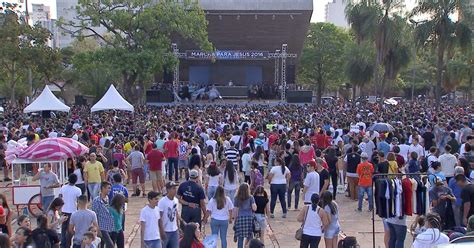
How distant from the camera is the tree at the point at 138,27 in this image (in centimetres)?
3528

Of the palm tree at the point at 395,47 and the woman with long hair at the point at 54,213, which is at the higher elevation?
the palm tree at the point at 395,47

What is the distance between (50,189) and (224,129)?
9153 millimetres

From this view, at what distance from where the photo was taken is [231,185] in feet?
38.0

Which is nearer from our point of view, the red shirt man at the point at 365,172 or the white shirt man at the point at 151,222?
the white shirt man at the point at 151,222

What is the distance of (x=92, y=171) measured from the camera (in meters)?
12.4

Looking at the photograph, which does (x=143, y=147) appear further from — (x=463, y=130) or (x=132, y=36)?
(x=132, y=36)

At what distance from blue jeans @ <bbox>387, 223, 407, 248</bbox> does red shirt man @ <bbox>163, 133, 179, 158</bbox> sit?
25.1 feet

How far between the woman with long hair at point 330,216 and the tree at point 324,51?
51.4 meters

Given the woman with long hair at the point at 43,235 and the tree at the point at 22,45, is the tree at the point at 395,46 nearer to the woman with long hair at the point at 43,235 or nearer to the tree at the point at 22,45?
the tree at the point at 22,45

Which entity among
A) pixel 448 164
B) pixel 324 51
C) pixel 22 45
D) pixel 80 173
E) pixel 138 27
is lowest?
pixel 80 173

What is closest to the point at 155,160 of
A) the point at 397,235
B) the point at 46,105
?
the point at 397,235

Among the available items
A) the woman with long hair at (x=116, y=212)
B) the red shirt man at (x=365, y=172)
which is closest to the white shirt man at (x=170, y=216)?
the woman with long hair at (x=116, y=212)

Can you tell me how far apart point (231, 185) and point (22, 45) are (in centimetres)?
2650

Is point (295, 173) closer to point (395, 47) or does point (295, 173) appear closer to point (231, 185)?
point (231, 185)
